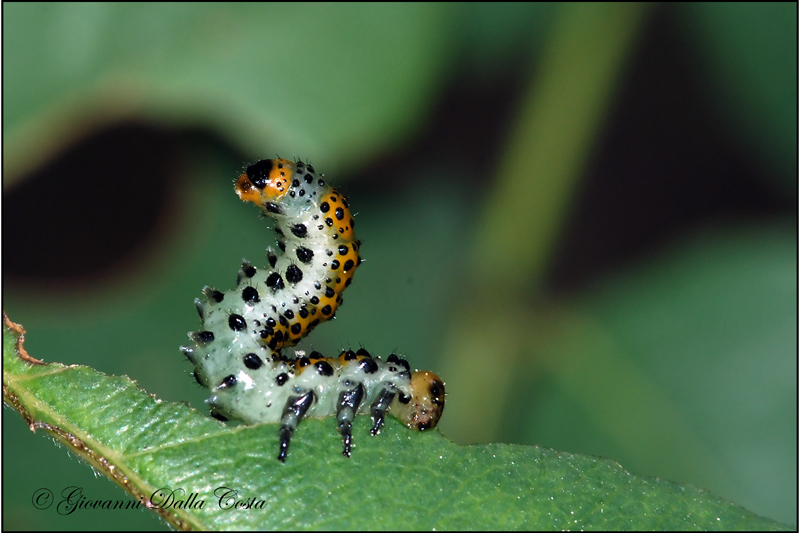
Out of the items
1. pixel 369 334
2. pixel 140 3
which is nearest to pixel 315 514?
pixel 140 3

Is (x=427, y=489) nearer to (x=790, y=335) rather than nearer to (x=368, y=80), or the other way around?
(x=368, y=80)

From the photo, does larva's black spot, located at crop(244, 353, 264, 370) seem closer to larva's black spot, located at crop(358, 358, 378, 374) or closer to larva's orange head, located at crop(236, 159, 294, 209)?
larva's black spot, located at crop(358, 358, 378, 374)

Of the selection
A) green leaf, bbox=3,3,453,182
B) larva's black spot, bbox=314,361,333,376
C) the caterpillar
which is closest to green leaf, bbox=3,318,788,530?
the caterpillar

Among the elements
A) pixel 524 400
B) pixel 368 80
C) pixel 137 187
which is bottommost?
pixel 524 400

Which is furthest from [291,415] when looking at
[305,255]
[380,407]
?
[305,255]

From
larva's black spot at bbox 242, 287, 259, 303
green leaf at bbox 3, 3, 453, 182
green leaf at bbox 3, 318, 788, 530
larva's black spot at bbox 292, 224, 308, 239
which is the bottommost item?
green leaf at bbox 3, 318, 788, 530
